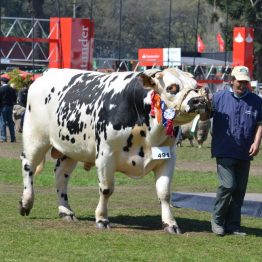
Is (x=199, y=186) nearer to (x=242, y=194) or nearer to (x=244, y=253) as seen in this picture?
(x=242, y=194)

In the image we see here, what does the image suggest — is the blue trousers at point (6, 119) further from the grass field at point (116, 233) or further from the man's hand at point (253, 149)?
the man's hand at point (253, 149)

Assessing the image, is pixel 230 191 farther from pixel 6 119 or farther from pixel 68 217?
pixel 6 119

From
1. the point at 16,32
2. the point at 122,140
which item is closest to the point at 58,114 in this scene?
the point at 122,140

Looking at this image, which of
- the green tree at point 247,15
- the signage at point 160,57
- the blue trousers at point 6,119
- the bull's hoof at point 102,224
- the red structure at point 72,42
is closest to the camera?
the bull's hoof at point 102,224

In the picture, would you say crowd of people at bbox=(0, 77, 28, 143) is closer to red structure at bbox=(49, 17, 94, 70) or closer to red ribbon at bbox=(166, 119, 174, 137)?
red structure at bbox=(49, 17, 94, 70)

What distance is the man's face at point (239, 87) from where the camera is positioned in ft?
36.3

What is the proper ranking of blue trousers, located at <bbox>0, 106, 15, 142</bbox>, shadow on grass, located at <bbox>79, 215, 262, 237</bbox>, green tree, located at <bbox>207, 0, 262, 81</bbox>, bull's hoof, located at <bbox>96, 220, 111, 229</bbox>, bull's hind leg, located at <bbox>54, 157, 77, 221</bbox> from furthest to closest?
green tree, located at <bbox>207, 0, 262, 81</bbox> → blue trousers, located at <bbox>0, 106, 15, 142</bbox> → bull's hind leg, located at <bbox>54, 157, 77, 221</bbox> → shadow on grass, located at <bbox>79, 215, 262, 237</bbox> → bull's hoof, located at <bbox>96, 220, 111, 229</bbox>

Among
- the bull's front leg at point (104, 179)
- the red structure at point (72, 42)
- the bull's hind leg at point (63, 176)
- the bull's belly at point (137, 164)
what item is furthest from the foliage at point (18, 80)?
the bull's belly at point (137, 164)

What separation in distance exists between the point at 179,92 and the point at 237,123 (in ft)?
2.40

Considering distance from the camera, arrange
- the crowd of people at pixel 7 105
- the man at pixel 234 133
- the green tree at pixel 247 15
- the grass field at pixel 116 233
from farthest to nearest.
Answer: the green tree at pixel 247 15, the crowd of people at pixel 7 105, the man at pixel 234 133, the grass field at pixel 116 233

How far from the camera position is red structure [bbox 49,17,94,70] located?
3759cm

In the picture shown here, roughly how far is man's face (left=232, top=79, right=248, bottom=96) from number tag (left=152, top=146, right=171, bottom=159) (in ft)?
3.35

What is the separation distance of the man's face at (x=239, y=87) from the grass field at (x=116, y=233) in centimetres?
161

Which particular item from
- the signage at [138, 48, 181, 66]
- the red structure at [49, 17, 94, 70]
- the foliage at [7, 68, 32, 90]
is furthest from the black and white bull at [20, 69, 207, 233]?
the signage at [138, 48, 181, 66]
